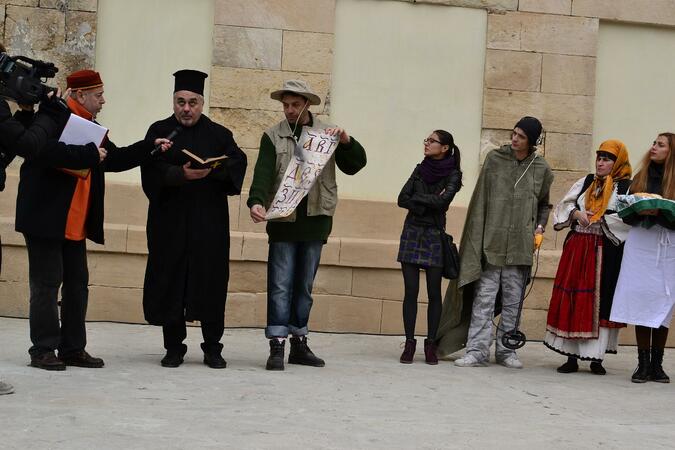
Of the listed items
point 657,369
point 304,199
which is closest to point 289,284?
point 304,199

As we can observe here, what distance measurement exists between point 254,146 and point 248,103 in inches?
13.9

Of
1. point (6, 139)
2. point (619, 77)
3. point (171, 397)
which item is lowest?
point (171, 397)

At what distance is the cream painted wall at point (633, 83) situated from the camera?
1054 centimetres

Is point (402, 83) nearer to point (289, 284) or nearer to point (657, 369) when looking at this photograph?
point (289, 284)

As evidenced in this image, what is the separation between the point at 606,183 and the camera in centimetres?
852

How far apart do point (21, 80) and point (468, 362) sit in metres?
3.75

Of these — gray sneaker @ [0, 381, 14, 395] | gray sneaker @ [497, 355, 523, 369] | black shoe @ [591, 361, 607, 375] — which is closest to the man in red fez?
gray sneaker @ [0, 381, 14, 395]

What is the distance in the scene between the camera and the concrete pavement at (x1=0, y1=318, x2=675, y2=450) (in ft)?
18.5

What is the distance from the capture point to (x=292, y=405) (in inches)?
255

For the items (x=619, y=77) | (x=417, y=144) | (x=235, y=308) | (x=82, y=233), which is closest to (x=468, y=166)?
(x=417, y=144)

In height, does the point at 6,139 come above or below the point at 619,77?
below

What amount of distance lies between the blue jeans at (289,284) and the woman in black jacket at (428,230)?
0.82m

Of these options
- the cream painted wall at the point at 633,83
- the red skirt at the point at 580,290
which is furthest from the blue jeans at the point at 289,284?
the cream painted wall at the point at 633,83

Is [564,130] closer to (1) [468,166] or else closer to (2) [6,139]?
(1) [468,166]
